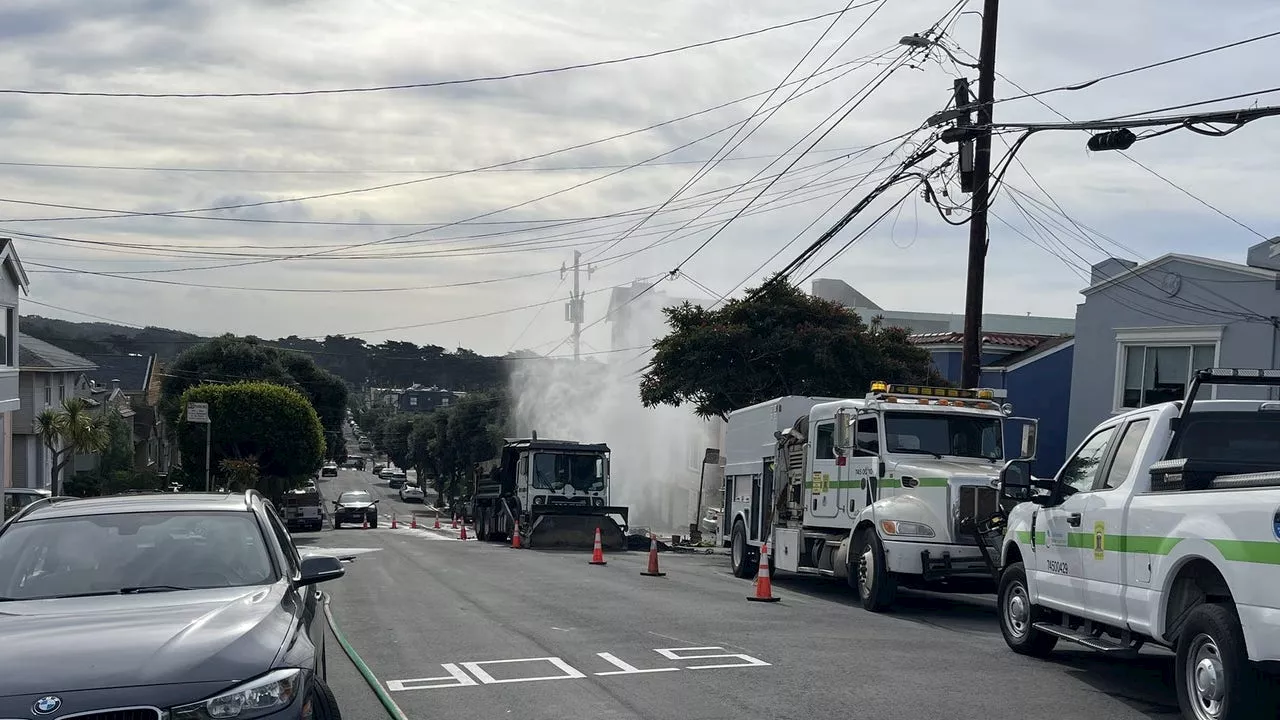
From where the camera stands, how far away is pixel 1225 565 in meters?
7.15

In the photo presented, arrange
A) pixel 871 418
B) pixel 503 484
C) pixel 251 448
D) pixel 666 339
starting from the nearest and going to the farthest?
pixel 871 418 < pixel 666 339 < pixel 503 484 < pixel 251 448

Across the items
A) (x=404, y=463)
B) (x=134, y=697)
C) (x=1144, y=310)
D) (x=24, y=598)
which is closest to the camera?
(x=134, y=697)

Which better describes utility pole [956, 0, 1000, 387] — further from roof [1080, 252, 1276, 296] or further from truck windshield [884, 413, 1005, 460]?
roof [1080, 252, 1276, 296]

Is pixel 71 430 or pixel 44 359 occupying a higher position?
pixel 44 359

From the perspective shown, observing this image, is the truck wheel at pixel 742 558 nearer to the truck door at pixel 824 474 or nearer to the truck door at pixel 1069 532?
the truck door at pixel 824 474

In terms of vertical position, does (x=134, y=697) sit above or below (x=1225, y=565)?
below

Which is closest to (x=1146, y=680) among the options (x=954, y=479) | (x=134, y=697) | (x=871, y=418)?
(x=954, y=479)

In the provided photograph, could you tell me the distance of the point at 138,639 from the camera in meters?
5.37

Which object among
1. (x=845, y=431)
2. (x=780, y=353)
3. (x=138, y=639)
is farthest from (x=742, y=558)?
(x=138, y=639)

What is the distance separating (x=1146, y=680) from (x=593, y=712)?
4.80 metres

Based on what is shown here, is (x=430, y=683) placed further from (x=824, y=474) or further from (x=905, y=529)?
(x=824, y=474)

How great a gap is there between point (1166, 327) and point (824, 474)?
449 inches

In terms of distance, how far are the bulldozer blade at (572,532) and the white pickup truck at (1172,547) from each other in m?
19.3

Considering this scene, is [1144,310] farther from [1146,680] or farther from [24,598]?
[24,598]
